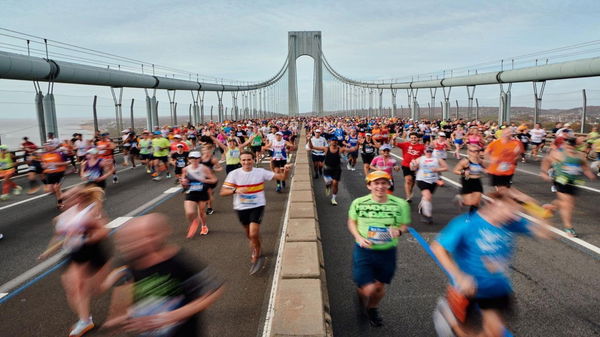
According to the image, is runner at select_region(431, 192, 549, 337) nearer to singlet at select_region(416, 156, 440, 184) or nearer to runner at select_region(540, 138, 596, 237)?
runner at select_region(540, 138, 596, 237)

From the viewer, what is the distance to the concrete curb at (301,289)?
3.76 meters

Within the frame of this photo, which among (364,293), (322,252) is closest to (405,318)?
(364,293)

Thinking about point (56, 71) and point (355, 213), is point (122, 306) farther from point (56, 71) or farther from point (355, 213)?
point (56, 71)

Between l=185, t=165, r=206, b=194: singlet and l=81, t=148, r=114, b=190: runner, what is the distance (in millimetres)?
2346

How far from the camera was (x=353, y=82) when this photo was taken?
93938mm

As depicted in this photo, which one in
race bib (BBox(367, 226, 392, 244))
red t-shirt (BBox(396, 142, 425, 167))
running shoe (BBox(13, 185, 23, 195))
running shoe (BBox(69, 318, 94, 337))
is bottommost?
running shoe (BBox(13, 185, 23, 195))

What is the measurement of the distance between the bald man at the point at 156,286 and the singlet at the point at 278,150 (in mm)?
9897

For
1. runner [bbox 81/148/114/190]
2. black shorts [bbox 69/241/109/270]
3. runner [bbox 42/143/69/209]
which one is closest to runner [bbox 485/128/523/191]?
black shorts [bbox 69/241/109/270]

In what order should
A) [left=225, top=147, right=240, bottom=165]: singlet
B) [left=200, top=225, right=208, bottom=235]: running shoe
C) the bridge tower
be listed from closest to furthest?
1. [left=200, top=225, right=208, bottom=235]: running shoe
2. [left=225, top=147, right=240, bottom=165]: singlet
3. the bridge tower

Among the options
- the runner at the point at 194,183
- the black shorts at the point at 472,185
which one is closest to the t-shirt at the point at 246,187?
the runner at the point at 194,183

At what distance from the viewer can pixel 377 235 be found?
4.07 meters

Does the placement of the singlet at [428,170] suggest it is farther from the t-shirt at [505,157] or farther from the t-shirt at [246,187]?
the t-shirt at [246,187]

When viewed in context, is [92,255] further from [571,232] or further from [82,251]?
[571,232]

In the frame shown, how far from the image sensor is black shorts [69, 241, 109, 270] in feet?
13.1
